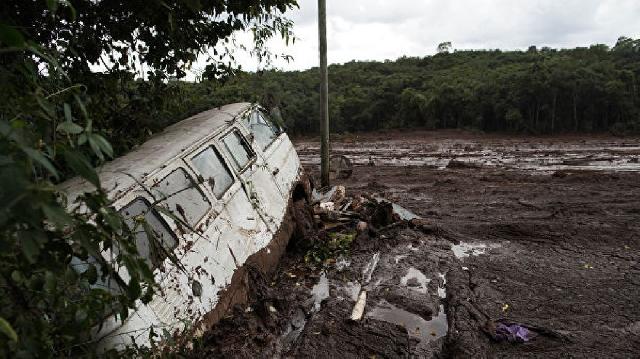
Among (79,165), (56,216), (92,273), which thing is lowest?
(92,273)

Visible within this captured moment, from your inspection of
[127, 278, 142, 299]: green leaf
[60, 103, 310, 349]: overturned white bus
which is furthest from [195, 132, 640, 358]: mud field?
[127, 278, 142, 299]: green leaf

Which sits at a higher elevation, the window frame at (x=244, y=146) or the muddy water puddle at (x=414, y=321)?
the window frame at (x=244, y=146)

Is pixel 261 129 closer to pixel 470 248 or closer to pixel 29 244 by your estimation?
pixel 470 248

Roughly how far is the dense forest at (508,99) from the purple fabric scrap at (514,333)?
16.1 metres

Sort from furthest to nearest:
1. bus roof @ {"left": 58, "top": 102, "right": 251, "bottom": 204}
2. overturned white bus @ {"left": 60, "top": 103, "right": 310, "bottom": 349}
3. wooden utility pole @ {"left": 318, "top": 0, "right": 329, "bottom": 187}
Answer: wooden utility pole @ {"left": 318, "top": 0, "right": 329, "bottom": 187} → bus roof @ {"left": 58, "top": 102, "right": 251, "bottom": 204} → overturned white bus @ {"left": 60, "top": 103, "right": 310, "bottom": 349}

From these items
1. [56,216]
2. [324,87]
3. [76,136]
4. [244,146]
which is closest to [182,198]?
[76,136]

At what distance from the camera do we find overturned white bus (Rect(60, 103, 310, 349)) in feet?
10.9

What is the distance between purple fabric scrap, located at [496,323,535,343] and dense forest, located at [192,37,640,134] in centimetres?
1605

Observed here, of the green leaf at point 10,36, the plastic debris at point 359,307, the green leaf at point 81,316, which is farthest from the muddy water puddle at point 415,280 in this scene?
the green leaf at point 10,36

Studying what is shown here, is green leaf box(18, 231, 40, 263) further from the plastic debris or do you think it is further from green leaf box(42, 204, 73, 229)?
the plastic debris

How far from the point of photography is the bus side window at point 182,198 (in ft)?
12.7

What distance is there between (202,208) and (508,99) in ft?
104

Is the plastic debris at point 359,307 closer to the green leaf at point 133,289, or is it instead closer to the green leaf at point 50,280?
the green leaf at point 133,289

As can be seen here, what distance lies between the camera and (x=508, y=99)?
105ft
